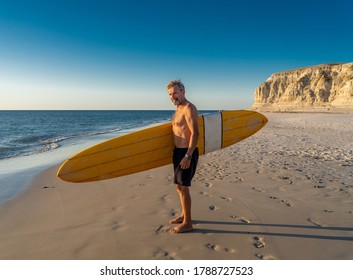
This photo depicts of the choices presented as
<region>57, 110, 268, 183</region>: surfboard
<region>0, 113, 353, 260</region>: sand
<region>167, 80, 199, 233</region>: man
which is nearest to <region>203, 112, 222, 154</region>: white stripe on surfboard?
<region>57, 110, 268, 183</region>: surfboard

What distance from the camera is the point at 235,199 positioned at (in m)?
4.16

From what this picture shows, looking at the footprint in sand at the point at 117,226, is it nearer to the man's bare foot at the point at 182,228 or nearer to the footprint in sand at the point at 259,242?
the man's bare foot at the point at 182,228

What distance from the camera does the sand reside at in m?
2.73

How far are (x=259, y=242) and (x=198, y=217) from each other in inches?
38.5

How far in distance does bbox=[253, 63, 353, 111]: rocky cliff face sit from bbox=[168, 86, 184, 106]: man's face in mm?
45685

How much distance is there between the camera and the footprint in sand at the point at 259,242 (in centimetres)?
276

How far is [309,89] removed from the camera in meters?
50.3

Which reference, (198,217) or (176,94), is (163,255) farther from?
(176,94)

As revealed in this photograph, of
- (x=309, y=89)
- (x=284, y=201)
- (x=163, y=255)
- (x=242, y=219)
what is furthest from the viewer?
(x=309, y=89)

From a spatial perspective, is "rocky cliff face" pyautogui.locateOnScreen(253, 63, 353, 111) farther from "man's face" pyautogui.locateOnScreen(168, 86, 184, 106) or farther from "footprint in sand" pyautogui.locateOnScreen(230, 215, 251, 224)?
"man's face" pyautogui.locateOnScreen(168, 86, 184, 106)

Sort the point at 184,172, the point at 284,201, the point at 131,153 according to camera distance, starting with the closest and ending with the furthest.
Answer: the point at 184,172 < the point at 284,201 < the point at 131,153

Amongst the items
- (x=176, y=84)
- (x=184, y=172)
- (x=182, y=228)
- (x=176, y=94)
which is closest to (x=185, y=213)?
(x=182, y=228)

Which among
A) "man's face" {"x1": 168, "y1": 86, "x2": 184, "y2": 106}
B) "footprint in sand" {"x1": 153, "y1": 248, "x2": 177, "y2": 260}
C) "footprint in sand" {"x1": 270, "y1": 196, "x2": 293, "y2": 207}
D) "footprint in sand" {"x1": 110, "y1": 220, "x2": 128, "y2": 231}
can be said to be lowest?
"footprint in sand" {"x1": 270, "y1": 196, "x2": 293, "y2": 207}
